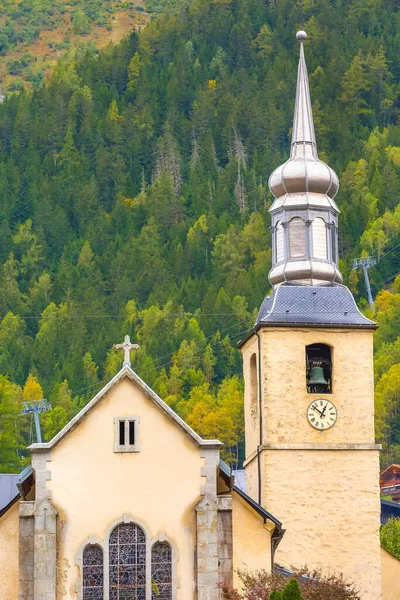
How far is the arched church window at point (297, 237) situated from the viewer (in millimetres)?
66500

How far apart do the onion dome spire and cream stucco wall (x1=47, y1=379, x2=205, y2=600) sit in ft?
37.7

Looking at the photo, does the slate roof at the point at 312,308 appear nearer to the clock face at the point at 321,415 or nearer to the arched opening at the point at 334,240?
the arched opening at the point at 334,240

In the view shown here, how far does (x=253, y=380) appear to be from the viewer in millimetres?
66062

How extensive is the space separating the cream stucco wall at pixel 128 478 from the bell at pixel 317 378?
849cm

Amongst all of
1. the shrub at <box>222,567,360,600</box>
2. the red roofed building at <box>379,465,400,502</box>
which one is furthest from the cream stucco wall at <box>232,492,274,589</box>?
the red roofed building at <box>379,465,400,502</box>

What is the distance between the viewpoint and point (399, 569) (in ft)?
212

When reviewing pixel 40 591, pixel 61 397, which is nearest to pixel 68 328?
pixel 61 397

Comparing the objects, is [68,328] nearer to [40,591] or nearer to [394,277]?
[394,277]

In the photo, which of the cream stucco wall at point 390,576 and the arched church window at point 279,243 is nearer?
the cream stucco wall at point 390,576

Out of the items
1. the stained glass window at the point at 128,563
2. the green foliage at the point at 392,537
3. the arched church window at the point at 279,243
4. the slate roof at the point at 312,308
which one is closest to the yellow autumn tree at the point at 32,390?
the green foliage at the point at 392,537

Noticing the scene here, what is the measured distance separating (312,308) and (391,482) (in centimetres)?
7646

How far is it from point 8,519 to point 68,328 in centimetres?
14272

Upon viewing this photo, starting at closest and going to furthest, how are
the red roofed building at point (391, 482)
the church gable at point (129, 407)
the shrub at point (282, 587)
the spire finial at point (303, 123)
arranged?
the shrub at point (282, 587), the church gable at point (129, 407), the spire finial at point (303, 123), the red roofed building at point (391, 482)

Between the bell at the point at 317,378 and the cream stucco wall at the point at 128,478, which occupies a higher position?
the bell at the point at 317,378
